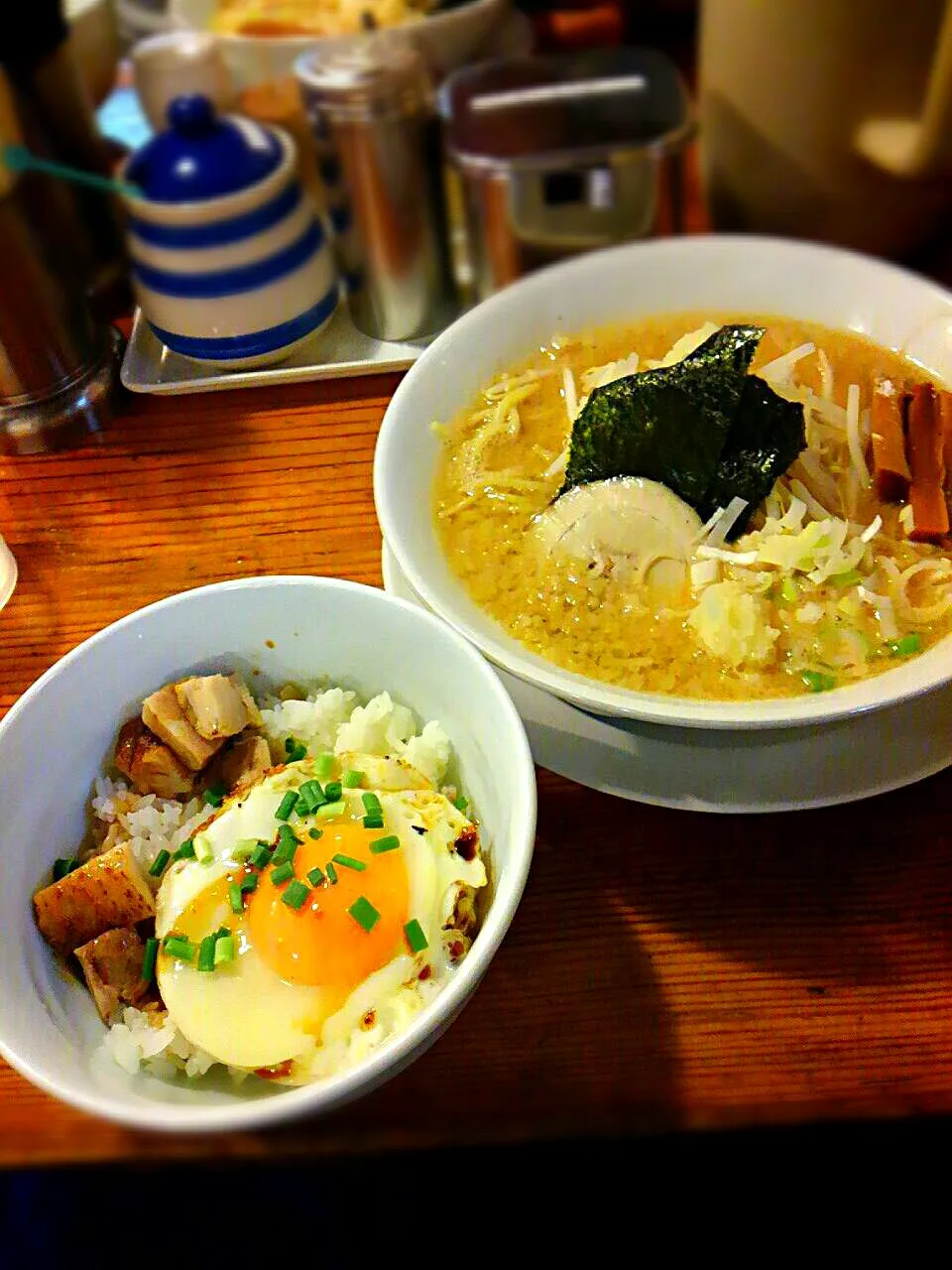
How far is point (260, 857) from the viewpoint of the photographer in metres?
0.89

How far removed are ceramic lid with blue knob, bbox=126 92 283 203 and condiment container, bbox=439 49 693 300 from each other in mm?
381

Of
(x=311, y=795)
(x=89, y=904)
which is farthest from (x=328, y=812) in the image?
(x=89, y=904)

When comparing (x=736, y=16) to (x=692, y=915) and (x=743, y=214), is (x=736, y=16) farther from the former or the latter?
(x=692, y=915)

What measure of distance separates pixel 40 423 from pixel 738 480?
95 centimetres

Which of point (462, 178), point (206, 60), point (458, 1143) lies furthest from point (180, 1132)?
point (206, 60)

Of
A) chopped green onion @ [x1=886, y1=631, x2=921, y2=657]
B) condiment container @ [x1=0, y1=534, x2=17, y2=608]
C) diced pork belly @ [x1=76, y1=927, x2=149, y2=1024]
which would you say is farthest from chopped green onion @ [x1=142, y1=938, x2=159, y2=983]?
chopped green onion @ [x1=886, y1=631, x2=921, y2=657]

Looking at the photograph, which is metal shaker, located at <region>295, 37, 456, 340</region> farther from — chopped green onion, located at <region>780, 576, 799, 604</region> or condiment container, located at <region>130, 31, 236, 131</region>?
chopped green onion, located at <region>780, 576, 799, 604</region>

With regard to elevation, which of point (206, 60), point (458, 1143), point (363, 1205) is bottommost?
point (363, 1205)

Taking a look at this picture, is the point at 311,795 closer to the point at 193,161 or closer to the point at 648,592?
the point at 648,592

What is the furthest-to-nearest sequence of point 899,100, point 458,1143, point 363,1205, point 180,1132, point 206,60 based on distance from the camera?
point 206,60
point 363,1205
point 899,100
point 458,1143
point 180,1132

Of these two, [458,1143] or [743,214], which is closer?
[458,1143]

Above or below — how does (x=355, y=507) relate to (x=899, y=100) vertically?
below

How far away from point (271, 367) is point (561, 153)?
57 centimetres

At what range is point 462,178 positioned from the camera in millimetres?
1567
